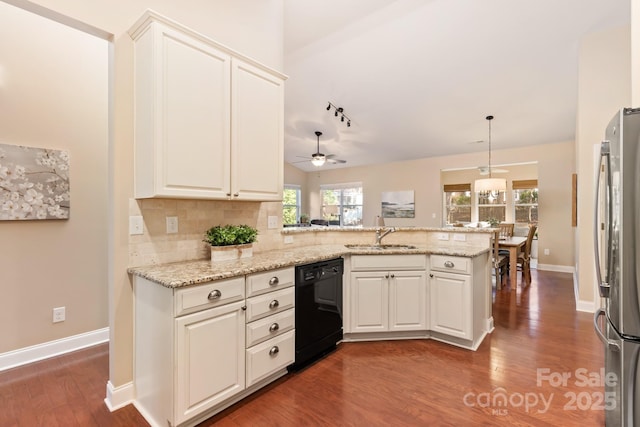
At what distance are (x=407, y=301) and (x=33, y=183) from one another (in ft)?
11.2

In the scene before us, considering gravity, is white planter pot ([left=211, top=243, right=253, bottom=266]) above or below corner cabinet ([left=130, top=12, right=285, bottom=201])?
below

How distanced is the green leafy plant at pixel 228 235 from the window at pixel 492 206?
7.60 m

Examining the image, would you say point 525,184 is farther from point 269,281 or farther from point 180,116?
point 180,116

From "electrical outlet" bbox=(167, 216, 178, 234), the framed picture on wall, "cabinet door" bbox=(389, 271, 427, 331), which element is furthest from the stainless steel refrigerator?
the framed picture on wall

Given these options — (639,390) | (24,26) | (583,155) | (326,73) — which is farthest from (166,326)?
(583,155)

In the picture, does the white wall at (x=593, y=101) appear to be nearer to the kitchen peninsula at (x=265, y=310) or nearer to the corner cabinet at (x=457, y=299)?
the kitchen peninsula at (x=265, y=310)

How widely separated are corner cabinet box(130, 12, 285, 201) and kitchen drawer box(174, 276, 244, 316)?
624 mm

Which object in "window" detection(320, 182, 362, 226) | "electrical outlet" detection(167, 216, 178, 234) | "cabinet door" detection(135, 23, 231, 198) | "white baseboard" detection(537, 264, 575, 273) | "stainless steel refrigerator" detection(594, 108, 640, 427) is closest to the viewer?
"stainless steel refrigerator" detection(594, 108, 640, 427)

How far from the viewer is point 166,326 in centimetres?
167

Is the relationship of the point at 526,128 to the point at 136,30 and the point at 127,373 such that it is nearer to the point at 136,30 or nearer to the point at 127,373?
the point at 136,30

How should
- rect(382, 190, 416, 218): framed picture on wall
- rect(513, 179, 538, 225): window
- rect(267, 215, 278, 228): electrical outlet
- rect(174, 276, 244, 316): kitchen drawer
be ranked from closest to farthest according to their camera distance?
rect(174, 276, 244, 316): kitchen drawer → rect(267, 215, 278, 228): electrical outlet → rect(513, 179, 538, 225): window → rect(382, 190, 416, 218): framed picture on wall

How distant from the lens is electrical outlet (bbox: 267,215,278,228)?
2902mm

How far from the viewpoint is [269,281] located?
2.09m

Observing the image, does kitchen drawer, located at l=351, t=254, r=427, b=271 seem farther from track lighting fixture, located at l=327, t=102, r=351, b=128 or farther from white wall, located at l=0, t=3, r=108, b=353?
track lighting fixture, located at l=327, t=102, r=351, b=128
